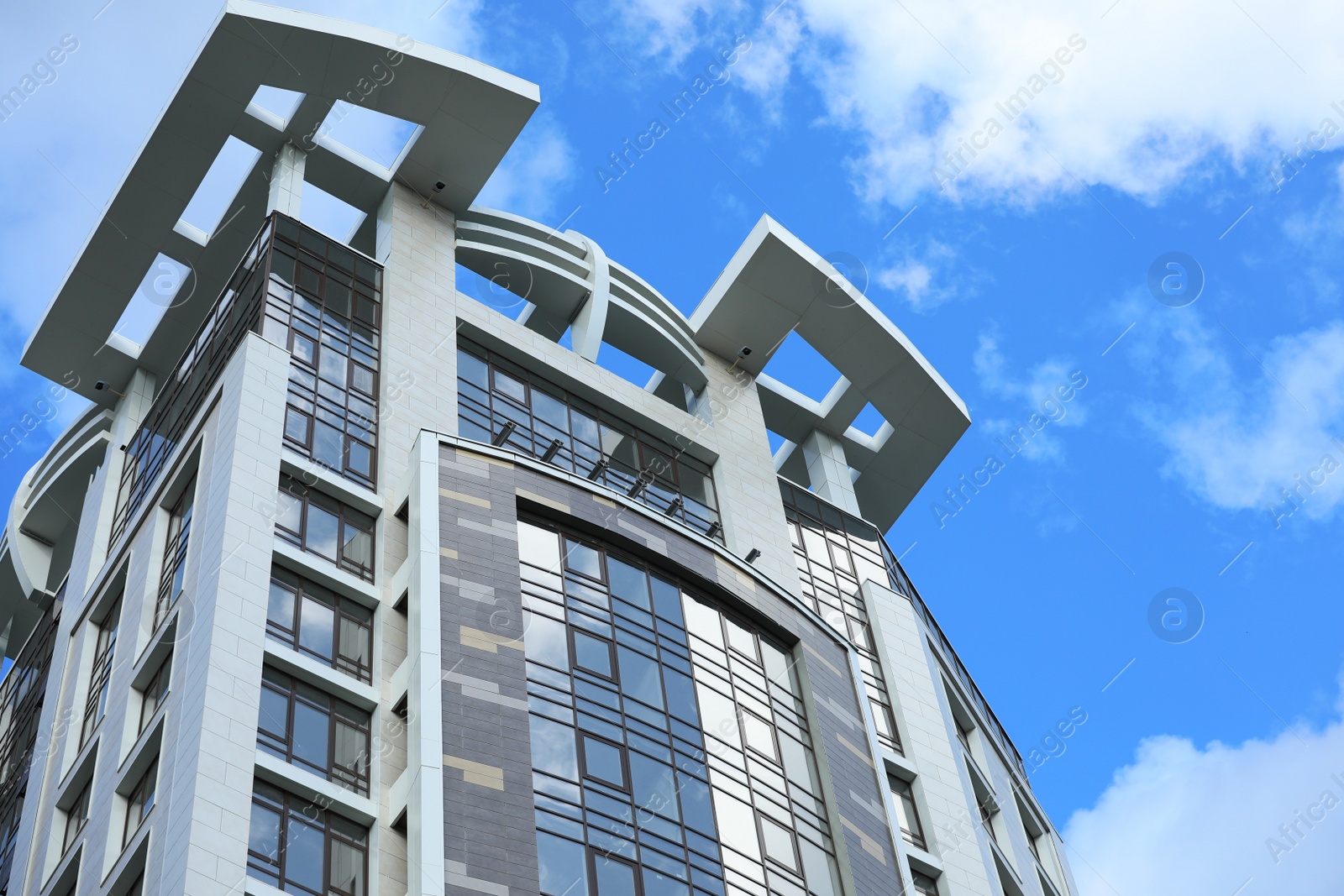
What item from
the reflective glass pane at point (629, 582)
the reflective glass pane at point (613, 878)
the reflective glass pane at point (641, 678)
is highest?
the reflective glass pane at point (629, 582)

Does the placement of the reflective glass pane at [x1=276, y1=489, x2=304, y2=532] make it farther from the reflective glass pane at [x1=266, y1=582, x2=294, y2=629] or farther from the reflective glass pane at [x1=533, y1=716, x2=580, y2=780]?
the reflective glass pane at [x1=533, y1=716, x2=580, y2=780]

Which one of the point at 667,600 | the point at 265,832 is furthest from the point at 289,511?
the point at 667,600

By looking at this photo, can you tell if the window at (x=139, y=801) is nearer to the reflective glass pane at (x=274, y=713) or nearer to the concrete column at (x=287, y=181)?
the reflective glass pane at (x=274, y=713)

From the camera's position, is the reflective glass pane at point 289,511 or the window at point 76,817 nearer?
the window at point 76,817

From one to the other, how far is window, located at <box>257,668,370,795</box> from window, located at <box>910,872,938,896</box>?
1555 centimetres

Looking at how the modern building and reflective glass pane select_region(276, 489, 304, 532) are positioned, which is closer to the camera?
the modern building

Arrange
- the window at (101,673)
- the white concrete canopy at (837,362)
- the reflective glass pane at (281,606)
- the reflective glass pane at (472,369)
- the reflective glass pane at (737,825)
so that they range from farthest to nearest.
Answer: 1. the white concrete canopy at (837,362)
2. the reflective glass pane at (472,369)
3. the window at (101,673)
4. the reflective glass pane at (737,825)
5. the reflective glass pane at (281,606)

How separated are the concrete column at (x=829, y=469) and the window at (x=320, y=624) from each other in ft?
71.9

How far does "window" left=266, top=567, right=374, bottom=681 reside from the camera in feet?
109

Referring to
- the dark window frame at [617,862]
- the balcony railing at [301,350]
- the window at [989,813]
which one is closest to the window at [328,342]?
the balcony railing at [301,350]

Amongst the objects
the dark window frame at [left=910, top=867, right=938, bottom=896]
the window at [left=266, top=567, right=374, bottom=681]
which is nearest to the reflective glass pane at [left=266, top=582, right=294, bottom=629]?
the window at [left=266, top=567, right=374, bottom=681]

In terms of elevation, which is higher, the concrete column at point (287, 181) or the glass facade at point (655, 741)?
the concrete column at point (287, 181)

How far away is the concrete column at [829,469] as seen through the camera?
53.7 metres

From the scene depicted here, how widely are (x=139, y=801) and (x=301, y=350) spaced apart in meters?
12.6
